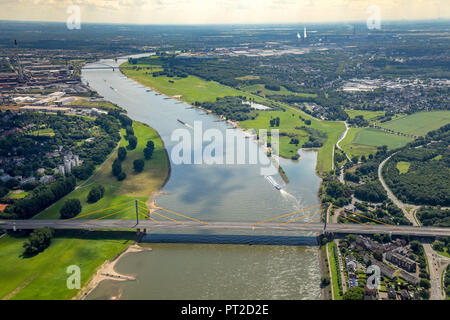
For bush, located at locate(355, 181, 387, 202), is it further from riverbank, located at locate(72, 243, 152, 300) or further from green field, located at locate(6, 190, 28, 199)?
green field, located at locate(6, 190, 28, 199)

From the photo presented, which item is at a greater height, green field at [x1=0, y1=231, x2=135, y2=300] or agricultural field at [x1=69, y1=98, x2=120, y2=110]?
agricultural field at [x1=69, y1=98, x2=120, y2=110]

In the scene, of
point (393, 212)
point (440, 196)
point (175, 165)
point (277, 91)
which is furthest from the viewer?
point (277, 91)

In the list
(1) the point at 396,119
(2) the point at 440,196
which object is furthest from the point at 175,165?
(1) the point at 396,119

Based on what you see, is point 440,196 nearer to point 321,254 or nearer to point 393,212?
point 393,212

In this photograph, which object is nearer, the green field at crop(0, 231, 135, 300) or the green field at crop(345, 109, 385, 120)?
the green field at crop(0, 231, 135, 300)

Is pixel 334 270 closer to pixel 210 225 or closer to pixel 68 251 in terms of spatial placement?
pixel 210 225

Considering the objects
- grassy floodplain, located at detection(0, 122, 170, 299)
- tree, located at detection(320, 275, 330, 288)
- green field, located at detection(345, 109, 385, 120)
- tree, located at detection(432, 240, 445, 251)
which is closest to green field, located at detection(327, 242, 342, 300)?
tree, located at detection(320, 275, 330, 288)
